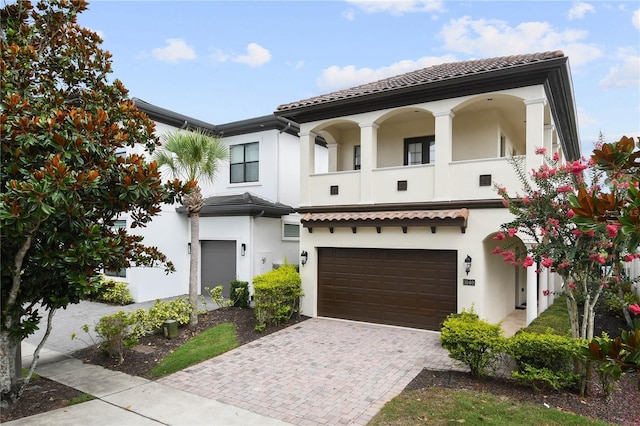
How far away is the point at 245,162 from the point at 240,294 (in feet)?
20.4

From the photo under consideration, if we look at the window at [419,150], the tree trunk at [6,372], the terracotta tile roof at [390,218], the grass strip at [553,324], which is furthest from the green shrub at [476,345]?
the tree trunk at [6,372]

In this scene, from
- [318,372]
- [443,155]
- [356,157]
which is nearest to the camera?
[318,372]

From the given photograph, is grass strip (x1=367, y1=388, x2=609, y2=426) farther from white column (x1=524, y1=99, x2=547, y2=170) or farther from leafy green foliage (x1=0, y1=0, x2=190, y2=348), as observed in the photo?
white column (x1=524, y1=99, x2=547, y2=170)

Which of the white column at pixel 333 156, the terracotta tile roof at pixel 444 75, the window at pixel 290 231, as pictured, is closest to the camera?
the terracotta tile roof at pixel 444 75

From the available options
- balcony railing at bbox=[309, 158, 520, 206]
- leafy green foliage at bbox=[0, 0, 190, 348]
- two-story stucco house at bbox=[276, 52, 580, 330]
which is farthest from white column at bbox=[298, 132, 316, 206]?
leafy green foliage at bbox=[0, 0, 190, 348]

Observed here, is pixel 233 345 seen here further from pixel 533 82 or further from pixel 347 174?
pixel 533 82

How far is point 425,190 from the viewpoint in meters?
11.3

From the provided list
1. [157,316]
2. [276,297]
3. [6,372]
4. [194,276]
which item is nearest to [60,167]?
[6,372]

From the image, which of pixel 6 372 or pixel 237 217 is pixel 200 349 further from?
pixel 237 217

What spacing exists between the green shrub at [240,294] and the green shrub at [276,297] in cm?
193

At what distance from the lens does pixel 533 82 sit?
384 inches

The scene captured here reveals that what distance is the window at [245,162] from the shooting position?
16.8 meters

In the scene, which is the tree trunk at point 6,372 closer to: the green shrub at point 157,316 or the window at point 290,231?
the green shrub at point 157,316

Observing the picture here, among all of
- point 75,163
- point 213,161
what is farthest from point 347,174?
point 75,163
